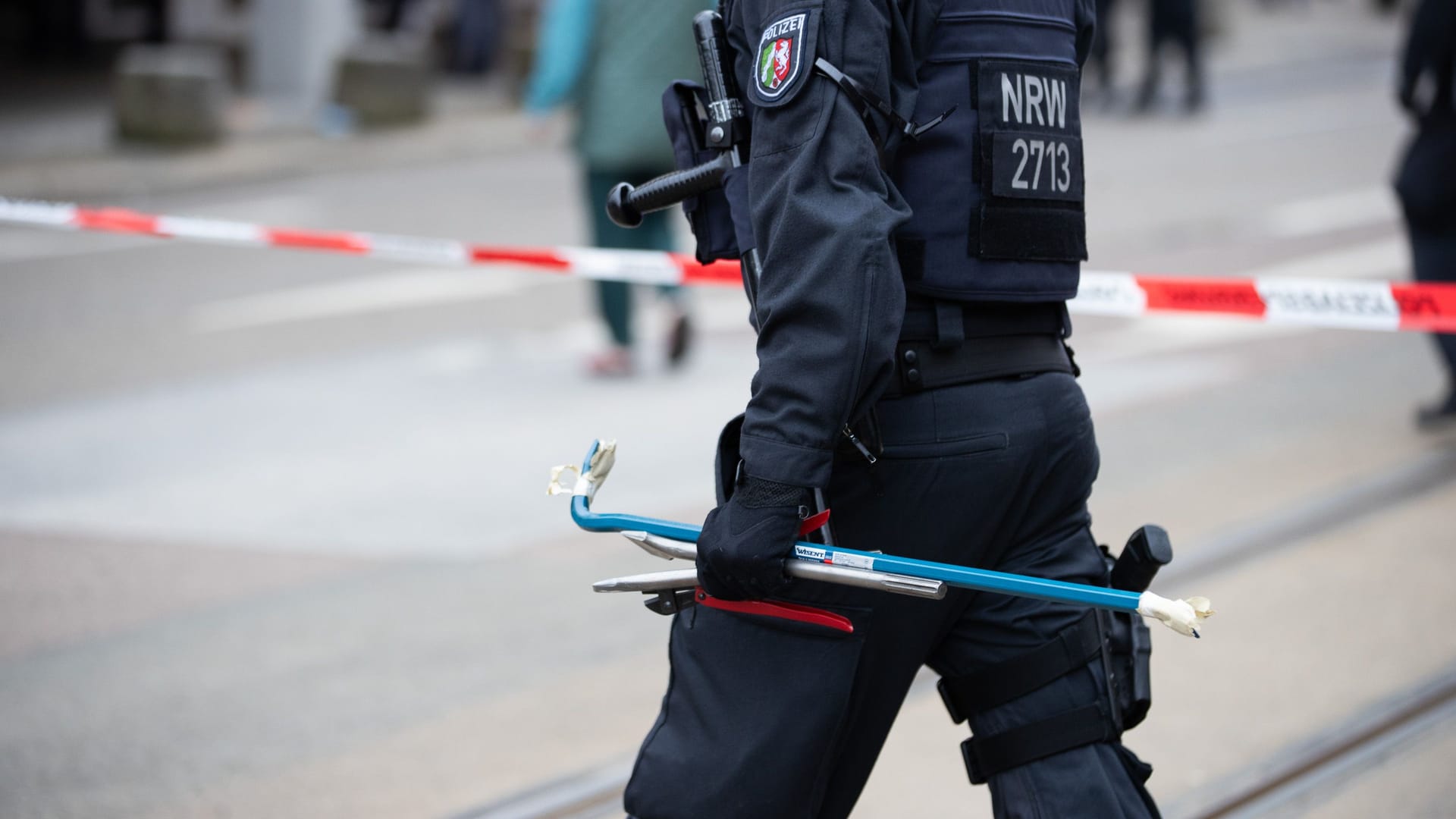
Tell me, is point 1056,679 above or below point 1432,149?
below

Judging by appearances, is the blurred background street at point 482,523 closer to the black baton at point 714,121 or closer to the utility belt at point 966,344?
the utility belt at point 966,344

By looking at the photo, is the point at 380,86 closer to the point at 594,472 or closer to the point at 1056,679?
the point at 594,472

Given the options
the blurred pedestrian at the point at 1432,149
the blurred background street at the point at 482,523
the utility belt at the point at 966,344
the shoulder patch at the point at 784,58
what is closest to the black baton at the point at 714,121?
the shoulder patch at the point at 784,58

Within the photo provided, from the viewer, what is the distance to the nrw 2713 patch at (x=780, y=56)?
203cm

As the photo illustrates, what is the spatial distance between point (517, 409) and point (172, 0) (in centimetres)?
1654

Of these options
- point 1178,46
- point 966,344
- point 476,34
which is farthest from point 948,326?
point 476,34

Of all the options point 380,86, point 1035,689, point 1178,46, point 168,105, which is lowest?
point 168,105

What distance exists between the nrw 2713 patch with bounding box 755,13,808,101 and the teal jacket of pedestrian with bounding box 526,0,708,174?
4.47 metres

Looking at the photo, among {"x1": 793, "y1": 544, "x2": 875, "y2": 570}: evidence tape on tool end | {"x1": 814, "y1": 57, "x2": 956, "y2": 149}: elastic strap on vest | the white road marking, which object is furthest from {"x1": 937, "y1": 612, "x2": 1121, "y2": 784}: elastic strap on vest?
the white road marking

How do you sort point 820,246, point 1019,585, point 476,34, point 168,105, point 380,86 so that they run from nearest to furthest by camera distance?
point 820,246, point 1019,585, point 168,105, point 380,86, point 476,34

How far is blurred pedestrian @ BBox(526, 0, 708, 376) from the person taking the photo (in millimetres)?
6559

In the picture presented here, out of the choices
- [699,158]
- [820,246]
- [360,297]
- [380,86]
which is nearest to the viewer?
[820,246]

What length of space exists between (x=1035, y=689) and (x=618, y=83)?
479 cm

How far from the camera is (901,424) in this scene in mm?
2211
